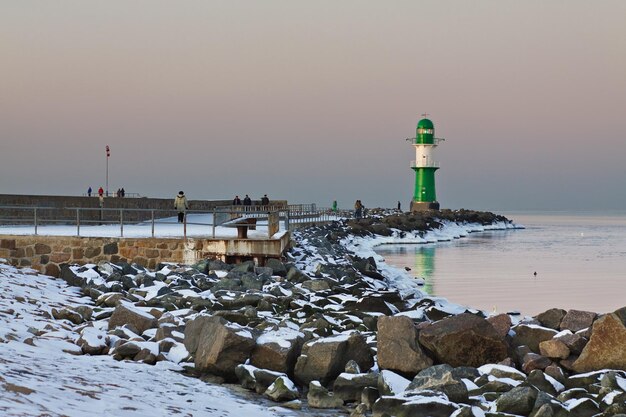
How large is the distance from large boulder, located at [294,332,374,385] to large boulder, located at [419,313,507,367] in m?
0.77

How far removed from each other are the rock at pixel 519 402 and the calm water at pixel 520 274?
1040cm

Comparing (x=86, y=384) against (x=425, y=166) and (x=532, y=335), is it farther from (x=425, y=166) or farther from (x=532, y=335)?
(x=425, y=166)

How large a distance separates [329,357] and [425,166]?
57.9 m

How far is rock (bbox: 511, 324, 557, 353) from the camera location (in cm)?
983

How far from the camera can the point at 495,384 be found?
8.09 meters

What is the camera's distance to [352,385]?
8.28 meters

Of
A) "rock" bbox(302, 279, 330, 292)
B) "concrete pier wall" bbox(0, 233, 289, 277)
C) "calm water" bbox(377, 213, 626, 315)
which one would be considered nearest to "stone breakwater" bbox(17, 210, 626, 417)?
"rock" bbox(302, 279, 330, 292)

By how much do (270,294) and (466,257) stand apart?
24531 mm

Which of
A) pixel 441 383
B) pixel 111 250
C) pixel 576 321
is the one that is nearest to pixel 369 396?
pixel 441 383

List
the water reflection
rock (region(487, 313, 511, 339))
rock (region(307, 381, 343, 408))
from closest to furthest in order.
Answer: rock (region(307, 381, 343, 408)), rock (region(487, 313, 511, 339)), the water reflection

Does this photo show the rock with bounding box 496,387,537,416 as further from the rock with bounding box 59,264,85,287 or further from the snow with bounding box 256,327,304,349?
the rock with bounding box 59,264,85,287

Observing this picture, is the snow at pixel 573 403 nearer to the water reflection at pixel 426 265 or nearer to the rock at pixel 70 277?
the rock at pixel 70 277

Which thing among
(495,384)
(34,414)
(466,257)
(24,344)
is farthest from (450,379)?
(466,257)

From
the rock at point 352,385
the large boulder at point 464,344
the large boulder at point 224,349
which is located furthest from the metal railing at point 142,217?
the rock at point 352,385
